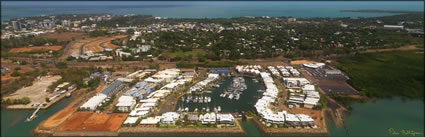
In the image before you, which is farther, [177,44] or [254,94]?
[177,44]

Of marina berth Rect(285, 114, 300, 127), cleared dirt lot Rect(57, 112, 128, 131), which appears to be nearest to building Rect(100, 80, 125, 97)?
cleared dirt lot Rect(57, 112, 128, 131)

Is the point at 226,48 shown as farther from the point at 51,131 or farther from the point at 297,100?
the point at 51,131

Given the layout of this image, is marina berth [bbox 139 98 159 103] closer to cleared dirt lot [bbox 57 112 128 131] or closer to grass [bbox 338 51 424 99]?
cleared dirt lot [bbox 57 112 128 131]

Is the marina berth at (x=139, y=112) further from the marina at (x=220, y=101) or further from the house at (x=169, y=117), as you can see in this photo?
the marina at (x=220, y=101)

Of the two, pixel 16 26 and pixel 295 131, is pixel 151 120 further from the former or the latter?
pixel 16 26

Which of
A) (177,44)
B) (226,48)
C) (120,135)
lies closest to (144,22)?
(177,44)

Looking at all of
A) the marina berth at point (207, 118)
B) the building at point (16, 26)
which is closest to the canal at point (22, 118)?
the marina berth at point (207, 118)
